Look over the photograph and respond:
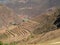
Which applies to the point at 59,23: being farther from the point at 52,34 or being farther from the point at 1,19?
the point at 1,19

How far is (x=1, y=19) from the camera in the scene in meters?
98.1

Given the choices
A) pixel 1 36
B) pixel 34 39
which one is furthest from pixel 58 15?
pixel 1 36

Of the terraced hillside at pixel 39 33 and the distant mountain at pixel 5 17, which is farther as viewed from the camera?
the distant mountain at pixel 5 17

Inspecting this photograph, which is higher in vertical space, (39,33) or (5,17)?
(5,17)

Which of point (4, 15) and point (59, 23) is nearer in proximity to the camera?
point (59, 23)

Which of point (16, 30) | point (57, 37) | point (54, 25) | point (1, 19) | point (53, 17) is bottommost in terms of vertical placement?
point (57, 37)

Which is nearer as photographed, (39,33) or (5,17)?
(39,33)

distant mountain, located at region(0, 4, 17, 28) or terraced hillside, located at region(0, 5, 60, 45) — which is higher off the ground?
distant mountain, located at region(0, 4, 17, 28)

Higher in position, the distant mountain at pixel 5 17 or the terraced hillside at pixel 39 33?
the distant mountain at pixel 5 17

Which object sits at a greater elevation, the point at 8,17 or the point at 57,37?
the point at 8,17

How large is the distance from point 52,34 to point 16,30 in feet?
86.3

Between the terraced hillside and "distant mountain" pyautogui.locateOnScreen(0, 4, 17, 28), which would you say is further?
"distant mountain" pyautogui.locateOnScreen(0, 4, 17, 28)

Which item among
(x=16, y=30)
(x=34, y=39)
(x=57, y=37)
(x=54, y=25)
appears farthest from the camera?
(x=16, y=30)

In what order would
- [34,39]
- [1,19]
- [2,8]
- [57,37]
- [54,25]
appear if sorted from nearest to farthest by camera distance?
[57,37]
[34,39]
[54,25]
[1,19]
[2,8]
